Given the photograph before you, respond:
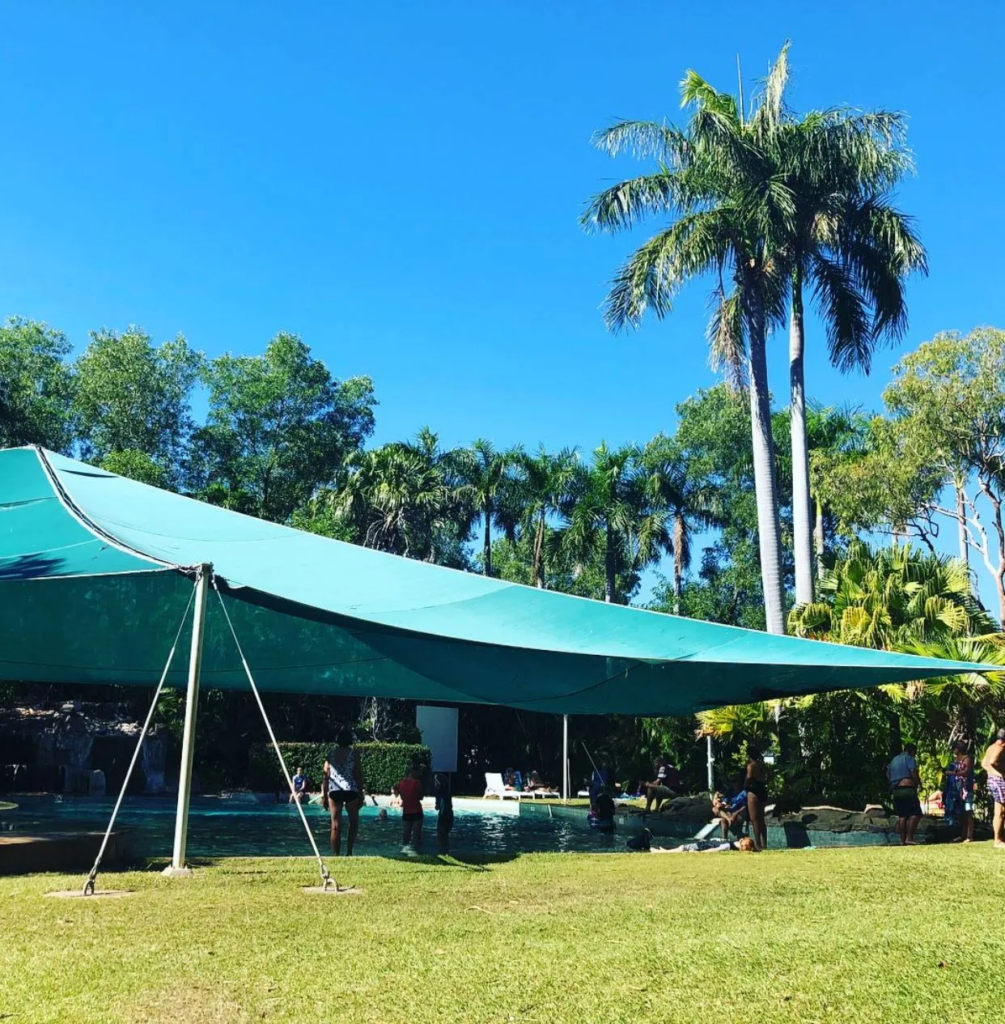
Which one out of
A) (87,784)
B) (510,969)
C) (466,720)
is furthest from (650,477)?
(510,969)

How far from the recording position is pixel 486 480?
35000mm

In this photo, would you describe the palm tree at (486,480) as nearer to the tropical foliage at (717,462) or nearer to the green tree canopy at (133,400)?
the tropical foliage at (717,462)

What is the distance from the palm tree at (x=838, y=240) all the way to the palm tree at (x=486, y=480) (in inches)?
664

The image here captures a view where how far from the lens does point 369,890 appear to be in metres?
6.31

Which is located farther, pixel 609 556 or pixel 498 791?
pixel 609 556

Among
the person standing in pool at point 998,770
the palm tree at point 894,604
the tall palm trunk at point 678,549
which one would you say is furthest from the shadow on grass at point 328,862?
the tall palm trunk at point 678,549

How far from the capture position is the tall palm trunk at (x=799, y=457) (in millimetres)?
17062

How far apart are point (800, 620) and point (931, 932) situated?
1080 centimetres

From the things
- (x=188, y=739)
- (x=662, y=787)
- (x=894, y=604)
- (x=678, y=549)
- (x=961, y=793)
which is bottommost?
(x=662, y=787)

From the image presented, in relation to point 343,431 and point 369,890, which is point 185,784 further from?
point 343,431

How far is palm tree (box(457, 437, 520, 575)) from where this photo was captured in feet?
115

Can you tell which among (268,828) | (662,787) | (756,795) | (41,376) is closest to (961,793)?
(756,795)

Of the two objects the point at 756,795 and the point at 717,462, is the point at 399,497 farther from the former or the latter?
the point at 756,795

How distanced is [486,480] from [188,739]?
2820 centimetres
